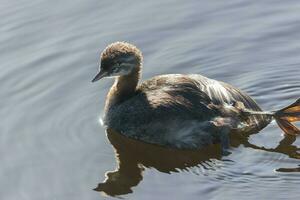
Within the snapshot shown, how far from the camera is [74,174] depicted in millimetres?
8172

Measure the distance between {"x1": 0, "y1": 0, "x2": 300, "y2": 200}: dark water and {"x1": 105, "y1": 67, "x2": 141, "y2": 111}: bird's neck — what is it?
0.85 feet

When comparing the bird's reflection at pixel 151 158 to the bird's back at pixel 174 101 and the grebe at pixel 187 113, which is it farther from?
the bird's back at pixel 174 101

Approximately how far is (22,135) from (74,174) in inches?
40.4

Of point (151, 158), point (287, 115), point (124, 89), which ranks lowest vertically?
point (151, 158)

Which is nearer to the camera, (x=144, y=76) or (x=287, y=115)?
(x=287, y=115)

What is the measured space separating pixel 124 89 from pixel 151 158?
108 centimetres

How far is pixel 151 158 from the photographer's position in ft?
28.0

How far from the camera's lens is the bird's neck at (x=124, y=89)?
362 inches

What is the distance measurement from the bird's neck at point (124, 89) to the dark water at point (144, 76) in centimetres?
26

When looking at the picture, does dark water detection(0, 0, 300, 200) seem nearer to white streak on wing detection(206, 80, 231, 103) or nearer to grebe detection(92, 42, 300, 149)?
grebe detection(92, 42, 300, 149)

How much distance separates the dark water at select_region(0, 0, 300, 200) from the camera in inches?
313

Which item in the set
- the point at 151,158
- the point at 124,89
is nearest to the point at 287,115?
the point at 151,158

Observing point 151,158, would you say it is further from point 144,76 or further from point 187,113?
point 144,76

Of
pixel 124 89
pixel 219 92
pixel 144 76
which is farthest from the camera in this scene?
pixel 144 76
